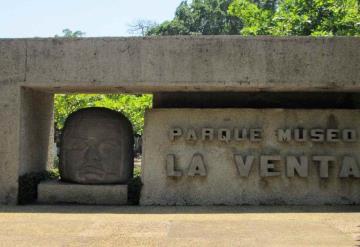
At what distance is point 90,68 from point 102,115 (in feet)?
4.37

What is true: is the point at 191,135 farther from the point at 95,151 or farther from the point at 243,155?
the point at 95,151

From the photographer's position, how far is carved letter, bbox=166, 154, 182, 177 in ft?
33.9

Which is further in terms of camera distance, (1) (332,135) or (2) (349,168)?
(1) (332,135)

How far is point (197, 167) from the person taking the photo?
33.9 feet

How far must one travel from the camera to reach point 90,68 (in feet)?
33.0

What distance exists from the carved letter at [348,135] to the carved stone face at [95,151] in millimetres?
4758

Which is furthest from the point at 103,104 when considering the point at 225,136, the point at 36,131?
the point at 225,136

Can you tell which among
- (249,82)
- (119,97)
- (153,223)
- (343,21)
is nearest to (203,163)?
(249,82)

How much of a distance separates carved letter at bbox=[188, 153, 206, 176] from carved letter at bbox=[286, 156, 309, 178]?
1797 millimetres

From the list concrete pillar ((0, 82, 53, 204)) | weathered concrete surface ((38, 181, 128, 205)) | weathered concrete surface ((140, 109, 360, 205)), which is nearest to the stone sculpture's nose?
weathered concrete surface ((38, 181, 128, 205))

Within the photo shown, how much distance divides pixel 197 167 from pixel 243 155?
1023 mm

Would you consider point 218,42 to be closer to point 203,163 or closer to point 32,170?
point 203,163

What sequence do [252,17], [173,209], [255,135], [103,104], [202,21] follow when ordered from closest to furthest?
1. [173,209]
2. [255,135]
3. [252,17]
4. [103,104]
5. [202,21]

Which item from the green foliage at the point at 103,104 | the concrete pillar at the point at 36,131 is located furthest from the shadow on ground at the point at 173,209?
the green foliage at the point at 103,104
